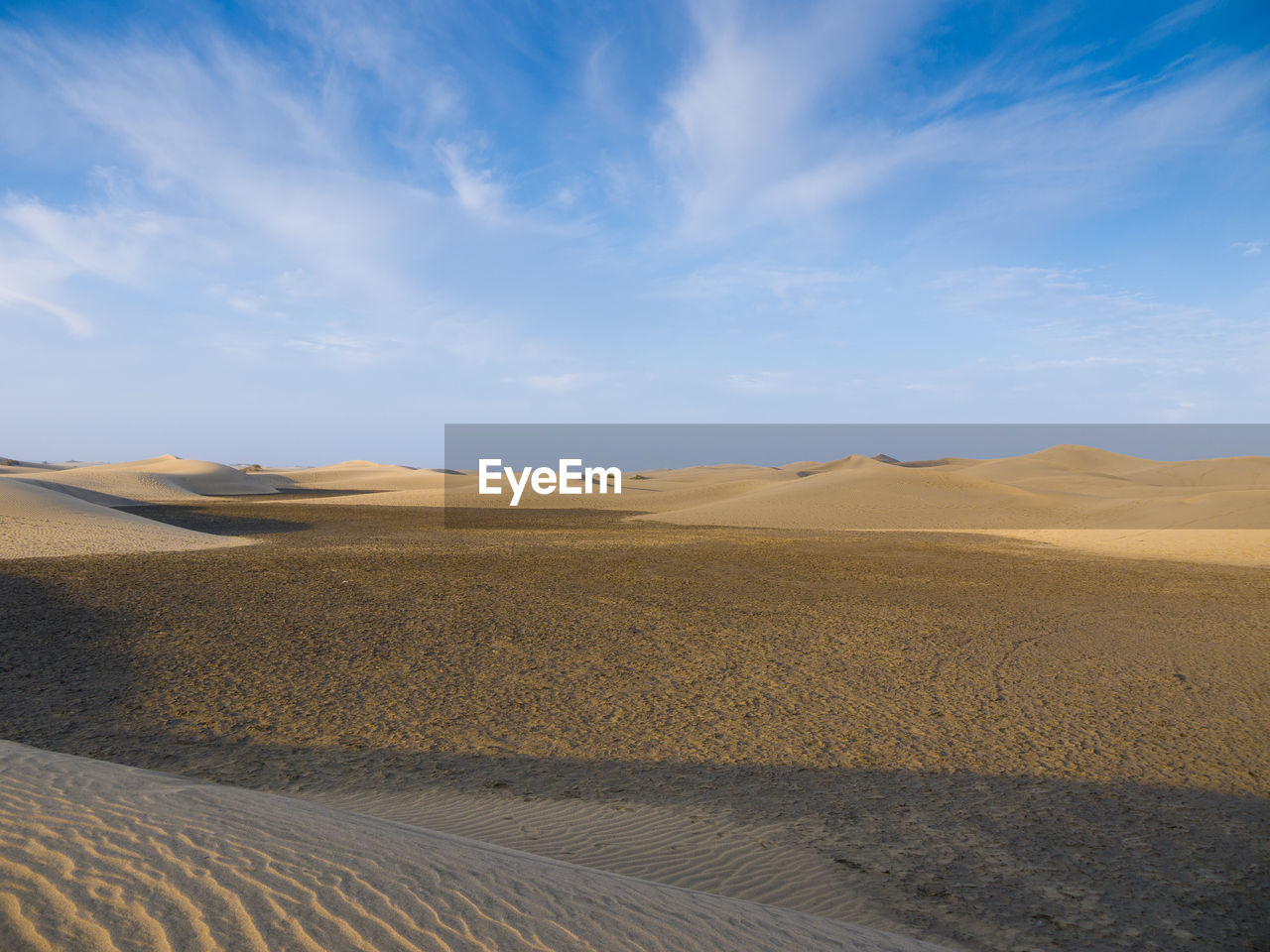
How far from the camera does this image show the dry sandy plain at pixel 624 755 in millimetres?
3014

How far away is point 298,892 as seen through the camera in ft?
9.25

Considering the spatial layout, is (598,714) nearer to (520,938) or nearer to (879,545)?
(520,938)

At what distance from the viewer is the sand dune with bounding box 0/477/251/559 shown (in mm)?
16339

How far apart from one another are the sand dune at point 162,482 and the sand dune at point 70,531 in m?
15.9

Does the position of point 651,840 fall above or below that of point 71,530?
below

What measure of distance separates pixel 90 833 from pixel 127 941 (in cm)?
101

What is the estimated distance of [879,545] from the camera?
70.1 ft

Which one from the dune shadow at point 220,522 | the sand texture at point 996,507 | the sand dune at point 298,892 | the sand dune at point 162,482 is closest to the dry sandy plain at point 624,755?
the sand dune at point 298,892

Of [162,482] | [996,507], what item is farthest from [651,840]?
[162,482]

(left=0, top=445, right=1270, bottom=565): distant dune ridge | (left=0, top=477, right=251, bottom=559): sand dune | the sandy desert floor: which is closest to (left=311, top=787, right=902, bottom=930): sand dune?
the sandy desert floor

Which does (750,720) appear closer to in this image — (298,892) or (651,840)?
(651,840)

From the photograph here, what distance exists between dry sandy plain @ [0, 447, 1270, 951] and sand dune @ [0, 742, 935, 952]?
19 mm

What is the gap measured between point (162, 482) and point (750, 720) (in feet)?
175

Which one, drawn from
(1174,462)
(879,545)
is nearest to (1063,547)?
(879,545)
